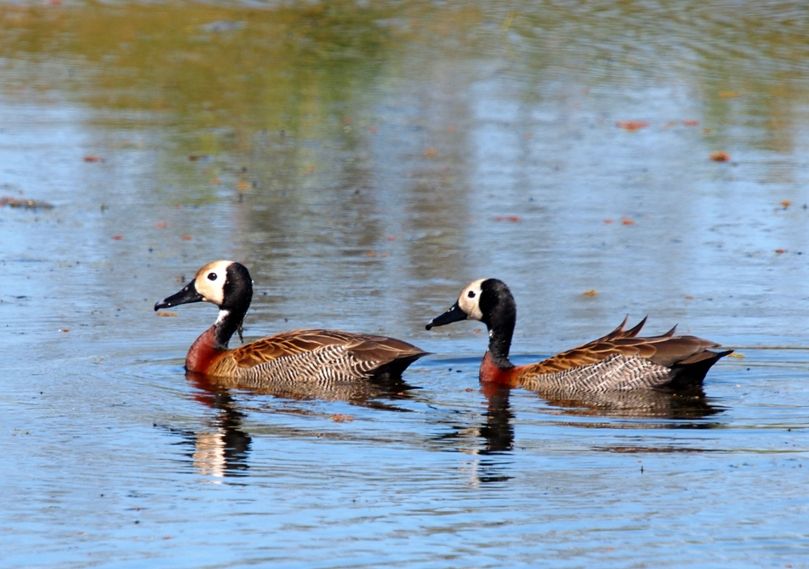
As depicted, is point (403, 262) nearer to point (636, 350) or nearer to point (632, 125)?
point (636, 350)

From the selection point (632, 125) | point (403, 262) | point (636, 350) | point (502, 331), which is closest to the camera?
point (636, 350)

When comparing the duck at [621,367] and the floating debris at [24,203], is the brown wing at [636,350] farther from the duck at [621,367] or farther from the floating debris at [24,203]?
the floating debris at [24,203]

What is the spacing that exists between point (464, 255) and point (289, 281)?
181cm

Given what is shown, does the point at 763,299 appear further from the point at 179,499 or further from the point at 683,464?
the point at 179,499

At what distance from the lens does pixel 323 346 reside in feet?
41.3

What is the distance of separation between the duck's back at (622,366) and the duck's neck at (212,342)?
8.22ft

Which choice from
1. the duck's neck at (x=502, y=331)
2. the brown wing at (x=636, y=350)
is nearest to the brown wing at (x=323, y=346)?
the duck's neck at (x=502, y=331)

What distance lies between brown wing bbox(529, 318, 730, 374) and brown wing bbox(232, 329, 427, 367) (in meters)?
1.00

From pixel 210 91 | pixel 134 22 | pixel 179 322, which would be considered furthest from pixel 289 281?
pixel 134 22

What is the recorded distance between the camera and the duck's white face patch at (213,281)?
44.3 feet

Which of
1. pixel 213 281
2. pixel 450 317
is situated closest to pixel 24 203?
pixel 213 281

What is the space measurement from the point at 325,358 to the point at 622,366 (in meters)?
2.16

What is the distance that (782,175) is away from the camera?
63.0 ft

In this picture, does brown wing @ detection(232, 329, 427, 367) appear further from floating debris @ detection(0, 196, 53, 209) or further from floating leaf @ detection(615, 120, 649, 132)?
floating leaf @ detection(615, 120, 649, 132)
